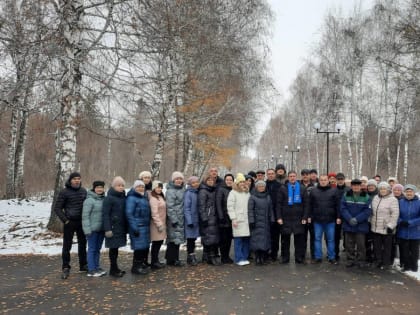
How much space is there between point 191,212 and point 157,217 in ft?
2.37

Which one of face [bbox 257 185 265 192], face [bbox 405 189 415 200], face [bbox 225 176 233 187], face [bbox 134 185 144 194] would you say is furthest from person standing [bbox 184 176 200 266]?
face [bbox 405 189 415 200]

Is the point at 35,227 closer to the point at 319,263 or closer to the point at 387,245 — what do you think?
the point at 319,263

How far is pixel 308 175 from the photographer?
7.91 meters

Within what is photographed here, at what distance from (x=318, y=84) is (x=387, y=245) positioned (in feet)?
72.4

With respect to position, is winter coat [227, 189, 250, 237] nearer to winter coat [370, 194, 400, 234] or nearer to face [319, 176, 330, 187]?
face [319, 176, 330, 187]

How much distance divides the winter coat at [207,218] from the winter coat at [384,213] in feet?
10.2

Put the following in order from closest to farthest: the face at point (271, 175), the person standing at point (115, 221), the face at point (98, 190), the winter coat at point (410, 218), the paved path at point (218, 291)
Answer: the paved path at point (218, 291)
the person standing at point (115, 221)
the face at point (98, 190)
the winter coat at point (410, 218)
the face at point (271, 175)

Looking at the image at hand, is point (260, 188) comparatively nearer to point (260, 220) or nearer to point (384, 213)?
point (260, 220)

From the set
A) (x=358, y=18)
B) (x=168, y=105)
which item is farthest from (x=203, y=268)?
(x=358, y=18)

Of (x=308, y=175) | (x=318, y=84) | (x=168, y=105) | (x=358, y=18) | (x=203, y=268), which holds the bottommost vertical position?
(x=203, y=268)

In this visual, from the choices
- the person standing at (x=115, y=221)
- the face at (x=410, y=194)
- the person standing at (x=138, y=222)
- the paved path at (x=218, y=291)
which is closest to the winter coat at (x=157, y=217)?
the person standing at (x=138, y=222)

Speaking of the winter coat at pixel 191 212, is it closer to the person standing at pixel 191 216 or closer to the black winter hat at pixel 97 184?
the person standing at pixel 191 216

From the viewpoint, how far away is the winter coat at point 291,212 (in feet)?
23.4

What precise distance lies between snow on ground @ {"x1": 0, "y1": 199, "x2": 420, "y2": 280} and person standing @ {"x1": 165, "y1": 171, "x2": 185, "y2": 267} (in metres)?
1.80
